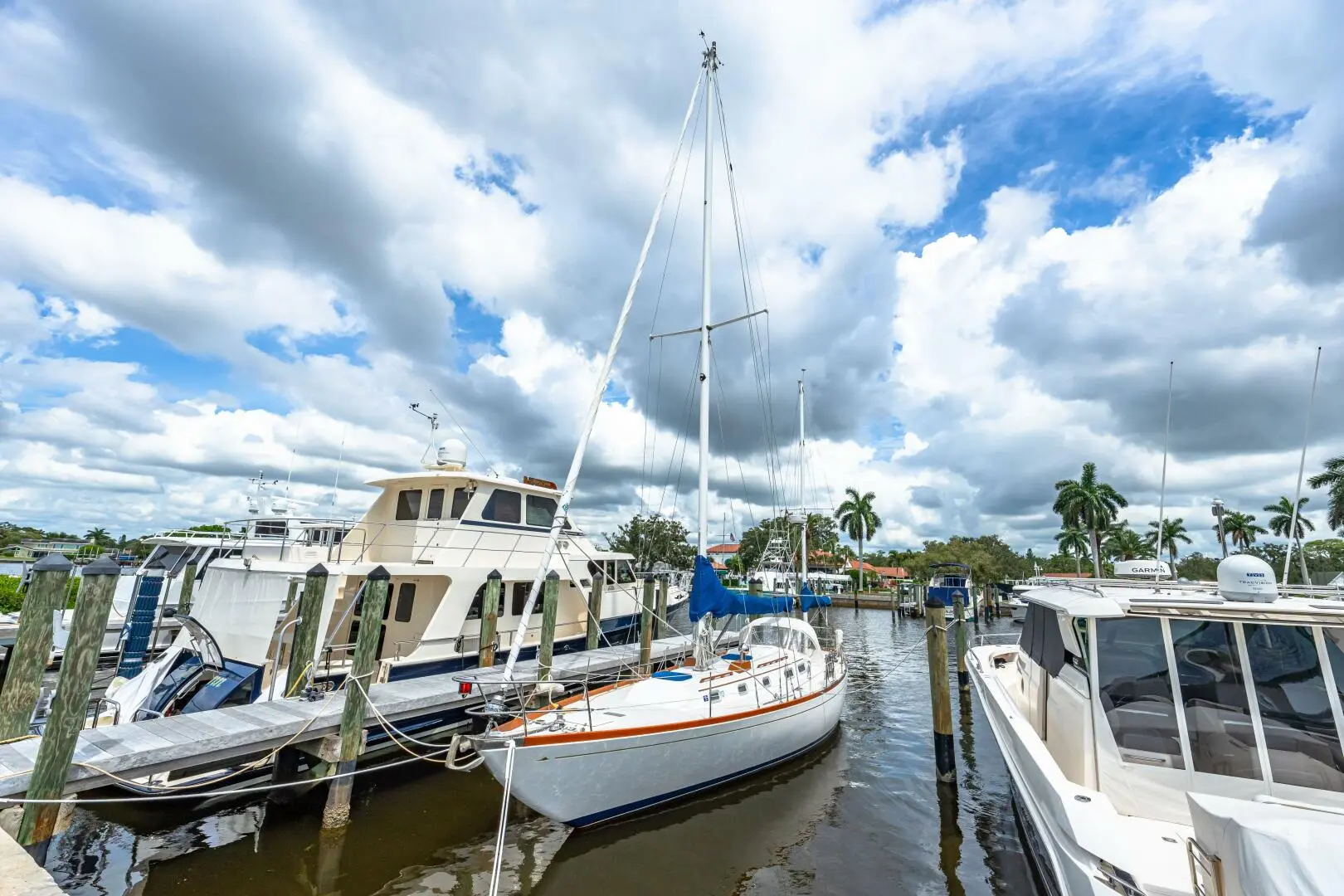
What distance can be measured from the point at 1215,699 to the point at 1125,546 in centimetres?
7826

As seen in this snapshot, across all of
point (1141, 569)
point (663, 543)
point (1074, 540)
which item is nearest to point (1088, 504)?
point (1074, 540)

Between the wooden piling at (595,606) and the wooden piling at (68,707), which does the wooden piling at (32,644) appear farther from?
the wooden piling at (595,606)

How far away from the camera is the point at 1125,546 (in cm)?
6688

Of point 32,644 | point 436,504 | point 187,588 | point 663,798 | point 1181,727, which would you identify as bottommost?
point 663,798

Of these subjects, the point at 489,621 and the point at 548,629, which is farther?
the point at 489,621

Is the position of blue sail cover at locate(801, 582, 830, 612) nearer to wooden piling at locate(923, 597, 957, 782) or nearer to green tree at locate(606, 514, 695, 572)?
wooden piling at locate(923, 597, 957, 782)

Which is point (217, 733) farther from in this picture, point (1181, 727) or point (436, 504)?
point (1181, 727)

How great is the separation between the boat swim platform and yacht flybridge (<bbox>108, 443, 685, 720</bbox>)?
3.28ft

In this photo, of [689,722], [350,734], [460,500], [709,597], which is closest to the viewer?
[350,734]

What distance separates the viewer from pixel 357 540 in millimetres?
13812

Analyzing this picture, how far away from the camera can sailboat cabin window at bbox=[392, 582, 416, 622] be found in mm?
11867

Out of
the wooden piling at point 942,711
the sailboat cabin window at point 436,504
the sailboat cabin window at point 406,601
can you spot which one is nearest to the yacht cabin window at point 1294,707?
Result: the wooden piling at point 942,711

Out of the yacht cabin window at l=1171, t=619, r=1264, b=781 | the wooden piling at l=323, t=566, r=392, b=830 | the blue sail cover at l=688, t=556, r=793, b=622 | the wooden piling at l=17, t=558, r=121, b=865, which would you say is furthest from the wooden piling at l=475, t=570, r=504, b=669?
the yacht cabin window at l=1171, t=619, r=1264, b=781

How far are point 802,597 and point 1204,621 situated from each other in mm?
9977
